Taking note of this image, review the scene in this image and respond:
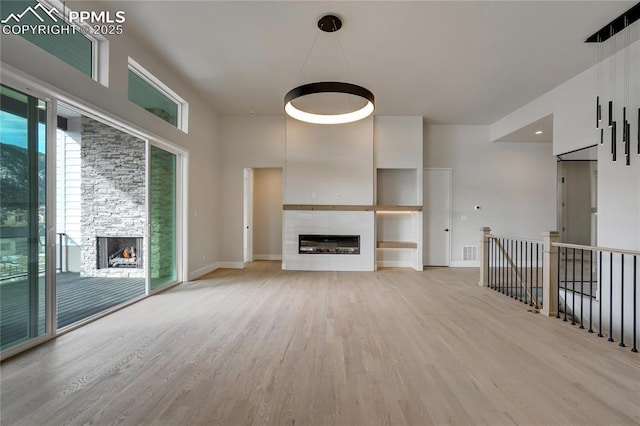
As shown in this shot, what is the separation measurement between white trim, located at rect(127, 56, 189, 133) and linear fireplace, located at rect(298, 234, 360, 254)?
3348mm

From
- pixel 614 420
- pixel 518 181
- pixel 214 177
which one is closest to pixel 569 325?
pixel 614 420

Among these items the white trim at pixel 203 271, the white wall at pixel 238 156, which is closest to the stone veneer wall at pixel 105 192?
the white trim at pixel 203 271

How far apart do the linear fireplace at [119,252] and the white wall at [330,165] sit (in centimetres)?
319

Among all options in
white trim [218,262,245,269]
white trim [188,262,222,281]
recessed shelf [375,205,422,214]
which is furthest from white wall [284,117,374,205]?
white trim [188,262,222,281]

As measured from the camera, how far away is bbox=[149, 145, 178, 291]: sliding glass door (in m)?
4.42

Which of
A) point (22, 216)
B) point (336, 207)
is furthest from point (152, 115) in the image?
point (336, 207)

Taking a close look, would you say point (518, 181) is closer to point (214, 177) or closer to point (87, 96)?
point (214, 177)

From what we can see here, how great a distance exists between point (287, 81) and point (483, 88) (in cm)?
360

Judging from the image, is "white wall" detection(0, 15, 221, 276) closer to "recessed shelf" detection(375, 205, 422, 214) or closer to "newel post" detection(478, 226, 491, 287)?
"recessed shelf" detection(375, 205, 422, 214)

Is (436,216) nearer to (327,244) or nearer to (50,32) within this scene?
(327,244)

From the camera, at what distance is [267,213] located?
8062 millimetres

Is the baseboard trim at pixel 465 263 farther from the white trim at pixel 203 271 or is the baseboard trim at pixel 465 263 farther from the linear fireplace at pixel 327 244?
the white trim at pixel 203 271

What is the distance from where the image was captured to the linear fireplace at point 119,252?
544cm

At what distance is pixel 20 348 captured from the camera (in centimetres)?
243
